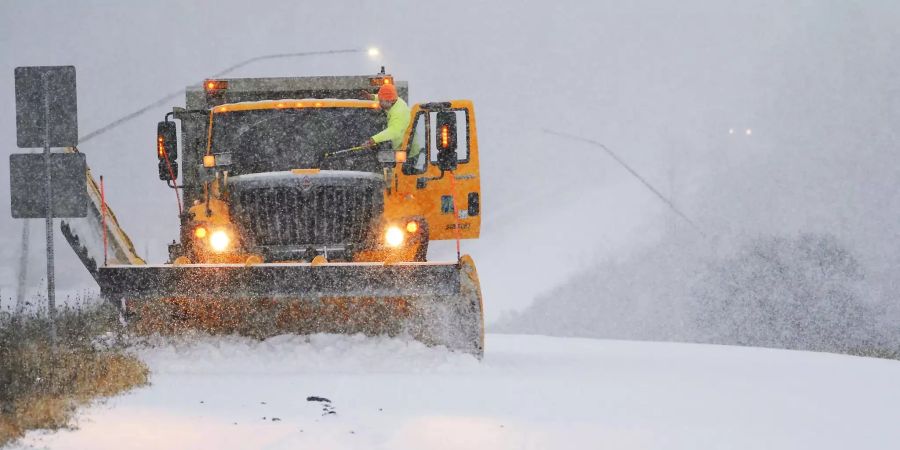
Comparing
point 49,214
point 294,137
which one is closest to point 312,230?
point 294,137

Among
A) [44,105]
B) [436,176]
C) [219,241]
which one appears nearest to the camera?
[44,105]

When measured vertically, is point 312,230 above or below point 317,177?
below

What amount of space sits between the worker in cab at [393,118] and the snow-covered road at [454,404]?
2.20 m

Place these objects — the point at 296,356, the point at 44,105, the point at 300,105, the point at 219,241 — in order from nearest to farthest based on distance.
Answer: the point at 296,356, the point at 44,105, the point at 219,241, the point at 300,105

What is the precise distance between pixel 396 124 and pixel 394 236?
146 cm

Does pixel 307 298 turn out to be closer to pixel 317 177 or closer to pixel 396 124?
pixel 317 177

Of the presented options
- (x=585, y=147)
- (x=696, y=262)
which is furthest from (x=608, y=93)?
(x=696, y=262)

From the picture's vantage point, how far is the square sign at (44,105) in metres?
10.9

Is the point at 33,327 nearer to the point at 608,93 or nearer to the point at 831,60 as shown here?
the point at 831,60

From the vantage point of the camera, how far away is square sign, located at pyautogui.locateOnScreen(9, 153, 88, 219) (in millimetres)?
10742

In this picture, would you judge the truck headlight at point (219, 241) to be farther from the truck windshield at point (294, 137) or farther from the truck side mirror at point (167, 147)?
the truck side mirror at point (167, 147)

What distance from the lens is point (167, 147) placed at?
1192cm

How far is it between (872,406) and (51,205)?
294 inches

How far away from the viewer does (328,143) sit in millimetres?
12023
